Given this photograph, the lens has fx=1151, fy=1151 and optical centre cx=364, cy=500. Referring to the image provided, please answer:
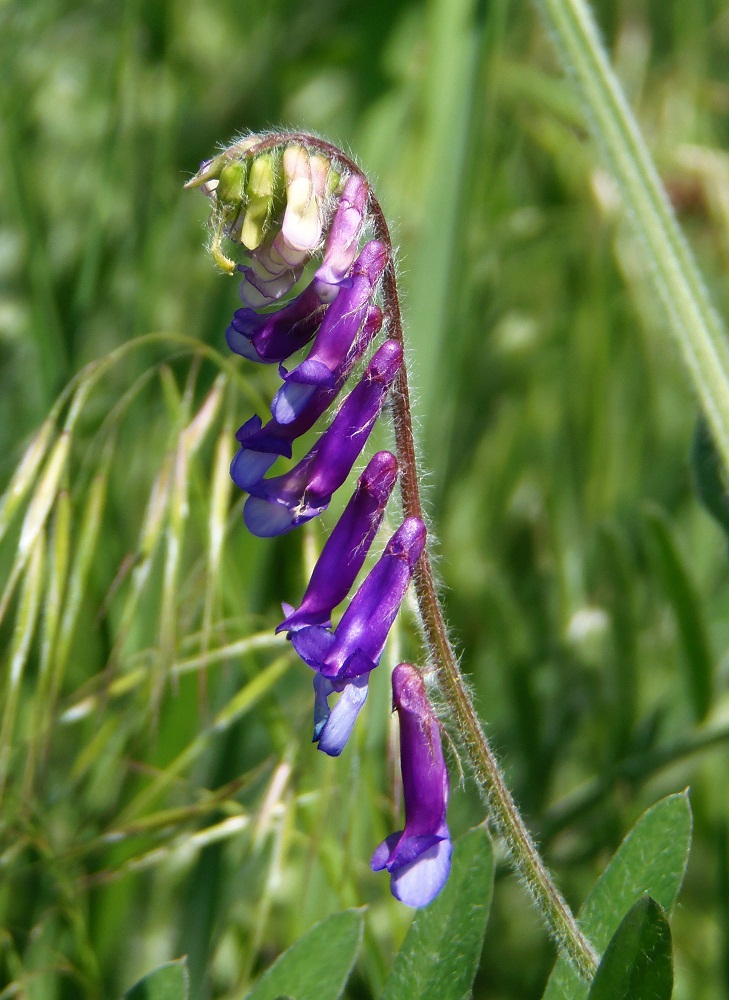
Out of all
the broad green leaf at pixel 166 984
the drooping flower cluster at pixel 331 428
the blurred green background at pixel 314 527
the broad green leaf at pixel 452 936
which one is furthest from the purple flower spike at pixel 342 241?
the broad green leaf at pixel 166 984

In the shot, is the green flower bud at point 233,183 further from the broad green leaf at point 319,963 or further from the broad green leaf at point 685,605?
the broad green leaf at point 685,605

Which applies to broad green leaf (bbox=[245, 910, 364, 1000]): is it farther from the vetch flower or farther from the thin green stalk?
the thin green stalk

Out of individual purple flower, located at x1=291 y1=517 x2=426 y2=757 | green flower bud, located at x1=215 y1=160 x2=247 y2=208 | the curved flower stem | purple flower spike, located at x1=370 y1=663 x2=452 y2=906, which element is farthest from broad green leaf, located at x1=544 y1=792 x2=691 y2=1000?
green flower bud, located at x1=215 y1=160 x2=247 y2=208

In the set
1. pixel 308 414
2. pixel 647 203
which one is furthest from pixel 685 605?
pixel 308 414

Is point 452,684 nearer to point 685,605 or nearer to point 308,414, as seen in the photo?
point 308,414

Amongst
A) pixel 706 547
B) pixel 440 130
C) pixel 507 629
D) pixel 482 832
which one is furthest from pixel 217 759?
pixel 440 130

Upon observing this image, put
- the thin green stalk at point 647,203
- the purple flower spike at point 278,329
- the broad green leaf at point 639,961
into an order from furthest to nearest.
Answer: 1. the thin green stalk at point 647,203
2. the purple flower spike at point 278,329
3. the broad green leaf at point 639,961

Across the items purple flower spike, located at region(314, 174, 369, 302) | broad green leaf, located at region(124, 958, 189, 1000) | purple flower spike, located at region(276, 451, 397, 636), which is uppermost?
purple flower spike, located at region(314, 174, 369, 302)
